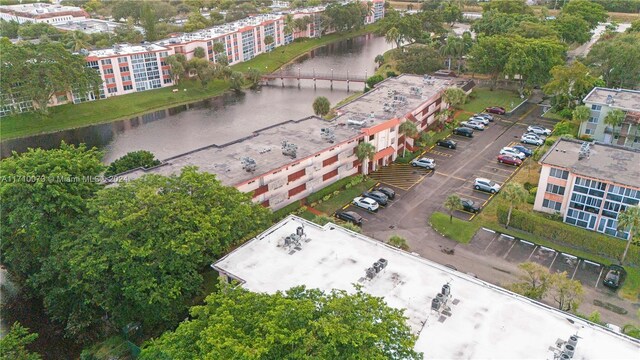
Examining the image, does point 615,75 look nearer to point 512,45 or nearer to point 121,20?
point 512,45

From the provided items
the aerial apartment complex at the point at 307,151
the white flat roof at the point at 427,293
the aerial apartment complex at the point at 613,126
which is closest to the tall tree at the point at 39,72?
the aerial apartment complex at the point at 307,151

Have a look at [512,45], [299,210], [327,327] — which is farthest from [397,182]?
[512,45]

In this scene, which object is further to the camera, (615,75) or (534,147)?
(615,75)

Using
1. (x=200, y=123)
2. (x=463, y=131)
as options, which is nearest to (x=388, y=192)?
(x=463, y=131)

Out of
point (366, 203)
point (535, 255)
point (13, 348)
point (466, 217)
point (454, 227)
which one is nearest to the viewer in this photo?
point (13, 348)

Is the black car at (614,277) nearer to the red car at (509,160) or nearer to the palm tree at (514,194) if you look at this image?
Answer: the palm tree at (514,194)

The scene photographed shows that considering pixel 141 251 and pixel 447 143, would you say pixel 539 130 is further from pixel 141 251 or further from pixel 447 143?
pixel 141 251
